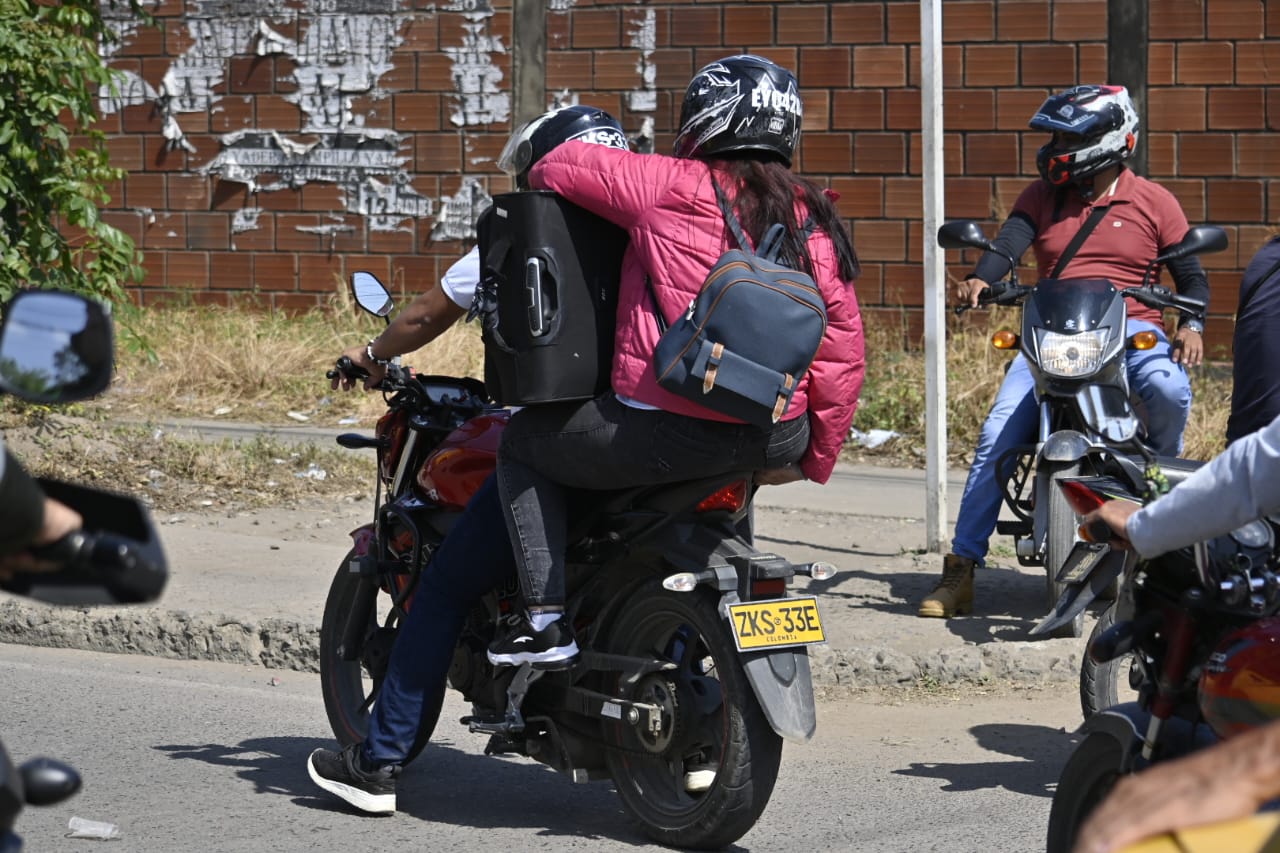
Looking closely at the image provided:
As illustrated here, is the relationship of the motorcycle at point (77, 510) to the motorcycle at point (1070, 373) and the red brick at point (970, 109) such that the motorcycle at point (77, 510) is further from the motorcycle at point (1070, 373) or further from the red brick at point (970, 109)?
the red brick at point (970, 109)

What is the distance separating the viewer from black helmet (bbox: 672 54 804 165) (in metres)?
4.20

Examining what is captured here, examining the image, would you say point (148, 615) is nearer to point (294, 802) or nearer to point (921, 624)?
point (294, 802)

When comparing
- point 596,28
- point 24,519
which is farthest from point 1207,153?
point 24,519

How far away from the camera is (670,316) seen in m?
4.13

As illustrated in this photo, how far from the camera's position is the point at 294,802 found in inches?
190

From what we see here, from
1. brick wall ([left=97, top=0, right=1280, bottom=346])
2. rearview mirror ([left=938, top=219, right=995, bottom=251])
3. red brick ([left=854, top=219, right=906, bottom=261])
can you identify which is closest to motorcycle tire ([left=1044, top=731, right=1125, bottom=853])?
rearview mirror ([left=938, top=219, right=995, bottom=251])

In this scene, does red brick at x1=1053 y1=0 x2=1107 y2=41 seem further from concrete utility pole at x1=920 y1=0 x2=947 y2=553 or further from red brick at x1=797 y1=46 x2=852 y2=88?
concrete utility pole at x1=920 y1=0 x2=947 y2=553

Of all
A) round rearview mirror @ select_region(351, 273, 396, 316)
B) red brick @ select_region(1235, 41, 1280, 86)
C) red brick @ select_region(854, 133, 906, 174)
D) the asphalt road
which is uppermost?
red brick @ select_region(1235, 41, 1280, 86)

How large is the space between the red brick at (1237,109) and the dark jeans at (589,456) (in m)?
7.82

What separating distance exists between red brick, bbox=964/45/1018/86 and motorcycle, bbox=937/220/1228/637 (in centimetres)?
536

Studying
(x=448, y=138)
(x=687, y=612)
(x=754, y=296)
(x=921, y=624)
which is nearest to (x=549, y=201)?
(x=754, y=296)

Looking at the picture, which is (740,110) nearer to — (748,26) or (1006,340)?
(1006,340)

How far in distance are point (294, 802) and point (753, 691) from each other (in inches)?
58.9

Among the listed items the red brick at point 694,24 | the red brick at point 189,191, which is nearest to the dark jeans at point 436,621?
the red brick at point 694,24
